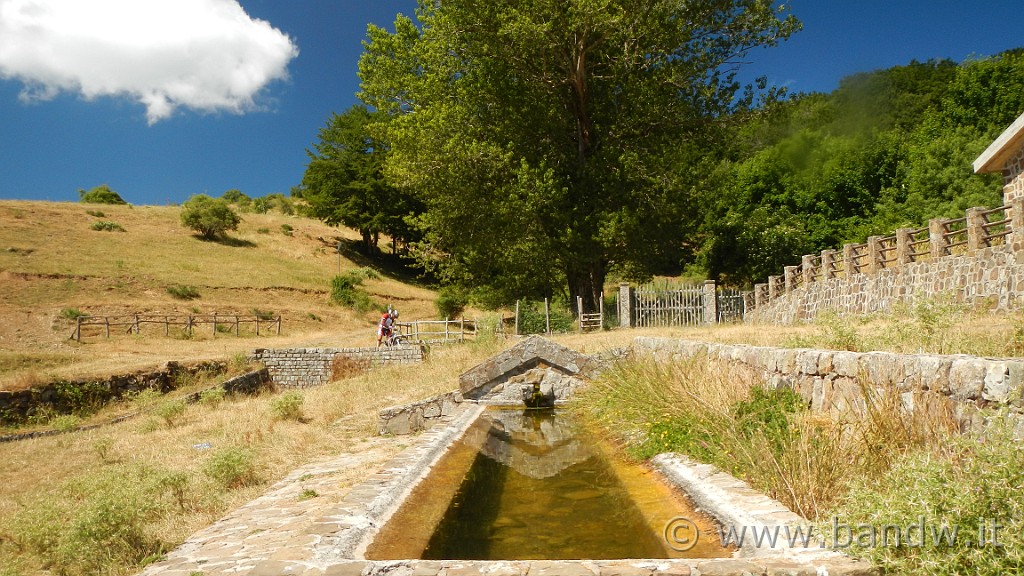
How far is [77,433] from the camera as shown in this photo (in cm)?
1400

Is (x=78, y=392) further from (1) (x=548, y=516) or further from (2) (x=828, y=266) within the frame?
(2) (x=828, y=266)

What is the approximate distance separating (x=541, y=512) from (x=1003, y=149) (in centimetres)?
1986

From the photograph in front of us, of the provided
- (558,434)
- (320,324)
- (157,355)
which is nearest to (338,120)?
(320,324)

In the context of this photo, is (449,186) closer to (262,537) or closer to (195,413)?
(195,413)

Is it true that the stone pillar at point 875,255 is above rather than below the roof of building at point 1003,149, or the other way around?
below

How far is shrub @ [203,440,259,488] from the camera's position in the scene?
675 centimetres

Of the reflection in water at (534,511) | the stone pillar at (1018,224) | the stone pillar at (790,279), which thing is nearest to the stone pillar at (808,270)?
the stone pillar at (790,279)

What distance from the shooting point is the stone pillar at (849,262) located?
19219 millimetres

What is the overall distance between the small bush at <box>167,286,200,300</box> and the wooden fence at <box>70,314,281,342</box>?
3.50 metres

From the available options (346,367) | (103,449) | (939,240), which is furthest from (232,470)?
(939,240)

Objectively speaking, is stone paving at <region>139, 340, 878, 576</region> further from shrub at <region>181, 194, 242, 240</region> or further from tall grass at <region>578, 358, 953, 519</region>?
shrub at <region>181, 194, 242, 240</region>

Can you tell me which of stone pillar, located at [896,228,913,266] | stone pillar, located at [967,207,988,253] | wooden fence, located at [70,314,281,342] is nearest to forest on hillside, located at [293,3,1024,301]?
stone pillar, located at [896,228,913,266]

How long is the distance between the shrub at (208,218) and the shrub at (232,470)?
4462cm

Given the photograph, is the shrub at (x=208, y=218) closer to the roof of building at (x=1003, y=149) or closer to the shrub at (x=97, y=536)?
the shrub at (x=97, y=536)
